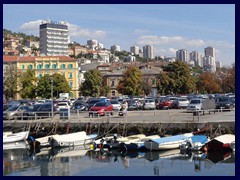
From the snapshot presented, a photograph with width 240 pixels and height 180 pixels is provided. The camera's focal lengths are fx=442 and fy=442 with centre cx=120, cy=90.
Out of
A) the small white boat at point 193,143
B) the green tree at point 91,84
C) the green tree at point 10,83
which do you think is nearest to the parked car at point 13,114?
the small white boat at point 193,143

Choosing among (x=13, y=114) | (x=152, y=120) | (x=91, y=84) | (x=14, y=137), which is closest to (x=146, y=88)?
(x=91, y=84)

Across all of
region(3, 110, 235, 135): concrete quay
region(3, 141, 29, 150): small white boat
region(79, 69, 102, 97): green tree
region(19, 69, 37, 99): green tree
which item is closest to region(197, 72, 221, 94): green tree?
region(79, 69, 102, 97): green tree

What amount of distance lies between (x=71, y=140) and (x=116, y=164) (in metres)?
8.61

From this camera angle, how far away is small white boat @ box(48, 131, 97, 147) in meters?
33.4

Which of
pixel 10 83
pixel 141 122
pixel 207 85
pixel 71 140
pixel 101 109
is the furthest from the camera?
pixel 207 85

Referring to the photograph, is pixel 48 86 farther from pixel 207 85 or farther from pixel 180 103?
pixel 180 103

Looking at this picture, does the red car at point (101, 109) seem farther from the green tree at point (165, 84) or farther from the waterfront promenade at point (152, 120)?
the green tree at point (165, 84)

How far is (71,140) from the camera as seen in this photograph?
3394 cm

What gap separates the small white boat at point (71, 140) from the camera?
3344 cm

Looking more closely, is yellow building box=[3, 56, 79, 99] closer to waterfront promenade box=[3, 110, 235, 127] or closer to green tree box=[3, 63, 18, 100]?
green tree box=[3, 63, 18, 100]

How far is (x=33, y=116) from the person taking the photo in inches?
1671

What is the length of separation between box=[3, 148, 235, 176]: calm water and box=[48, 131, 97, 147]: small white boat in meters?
1.54

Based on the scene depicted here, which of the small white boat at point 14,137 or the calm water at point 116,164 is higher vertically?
the small white boat at point 14,137

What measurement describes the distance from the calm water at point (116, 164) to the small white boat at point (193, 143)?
27.2 inches
